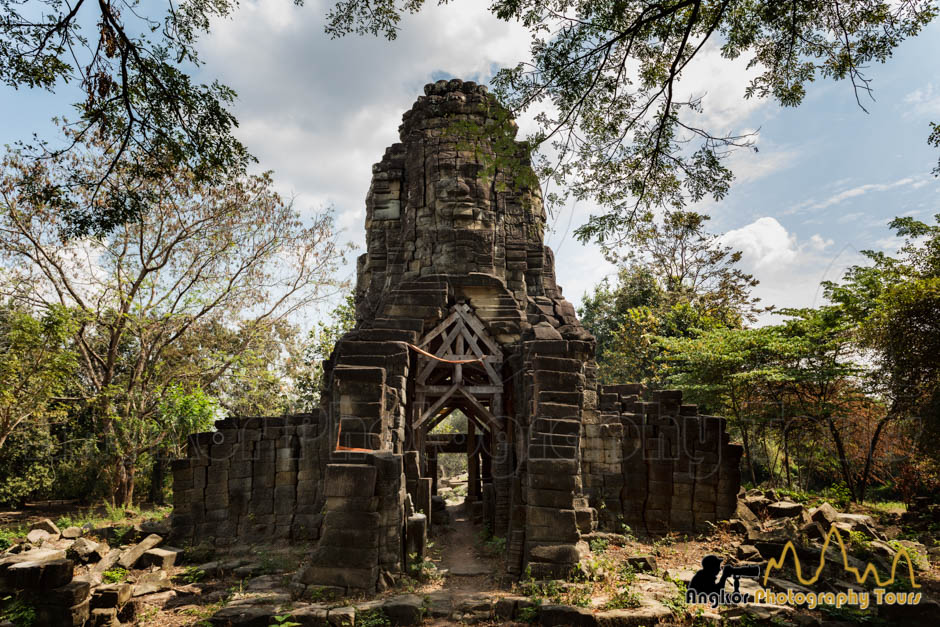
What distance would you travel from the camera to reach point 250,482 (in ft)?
40.5

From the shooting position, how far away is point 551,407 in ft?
28.8

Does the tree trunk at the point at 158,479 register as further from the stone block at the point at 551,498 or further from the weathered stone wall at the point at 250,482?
the stone block at the point at 551,498

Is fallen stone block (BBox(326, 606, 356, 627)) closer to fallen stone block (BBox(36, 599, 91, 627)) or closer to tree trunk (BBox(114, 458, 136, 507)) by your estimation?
fallen stone block (BBox(36, 599, 91, 627))

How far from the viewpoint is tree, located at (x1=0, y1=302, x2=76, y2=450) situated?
15312mm

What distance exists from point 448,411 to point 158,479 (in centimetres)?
1436

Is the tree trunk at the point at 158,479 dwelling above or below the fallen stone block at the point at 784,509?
below

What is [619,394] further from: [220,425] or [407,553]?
[220,425]

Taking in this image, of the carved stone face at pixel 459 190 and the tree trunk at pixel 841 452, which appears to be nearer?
the carved stone face at pixel 459 190

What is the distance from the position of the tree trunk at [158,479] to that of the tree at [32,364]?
5025mm

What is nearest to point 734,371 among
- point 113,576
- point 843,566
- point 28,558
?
point 843,566

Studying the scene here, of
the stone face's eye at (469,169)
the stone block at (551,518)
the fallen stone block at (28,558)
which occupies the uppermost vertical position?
the stone face's eye at (469,169)

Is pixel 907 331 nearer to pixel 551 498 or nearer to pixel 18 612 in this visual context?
pixel 551 498

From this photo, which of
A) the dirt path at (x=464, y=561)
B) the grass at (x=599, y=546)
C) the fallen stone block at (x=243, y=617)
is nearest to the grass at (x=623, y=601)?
the dirt path at (x=464, y=561)

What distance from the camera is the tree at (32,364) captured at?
15.3 meters
